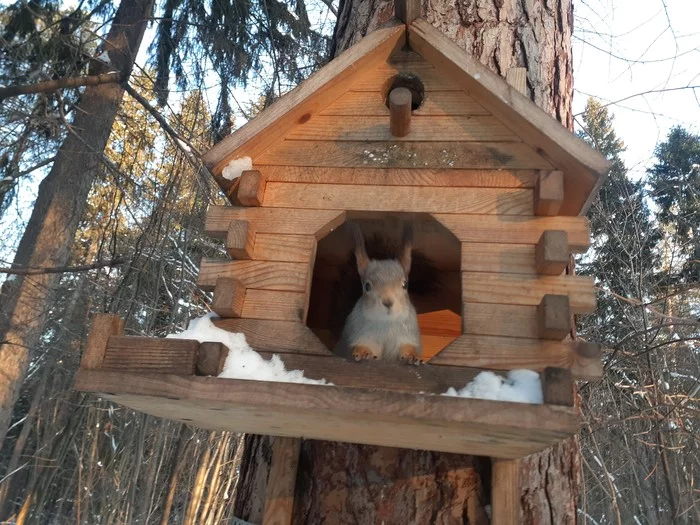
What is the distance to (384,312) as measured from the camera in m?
1.89

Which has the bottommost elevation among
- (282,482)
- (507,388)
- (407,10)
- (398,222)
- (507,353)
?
(282,482)

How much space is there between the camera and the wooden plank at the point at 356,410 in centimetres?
106

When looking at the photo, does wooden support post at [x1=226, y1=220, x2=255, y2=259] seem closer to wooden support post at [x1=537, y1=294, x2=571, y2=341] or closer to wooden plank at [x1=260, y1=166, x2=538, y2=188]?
wooden plank at [x1=260, y1=166, x2=538, y2=188]

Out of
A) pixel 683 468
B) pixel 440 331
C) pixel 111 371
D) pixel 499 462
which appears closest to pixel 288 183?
pixel 111 371

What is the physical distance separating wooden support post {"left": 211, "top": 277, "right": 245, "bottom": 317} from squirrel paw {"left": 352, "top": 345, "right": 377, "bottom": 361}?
37 centimetres

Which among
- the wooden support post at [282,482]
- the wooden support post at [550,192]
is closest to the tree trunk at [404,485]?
the wooden support post at [282,482]

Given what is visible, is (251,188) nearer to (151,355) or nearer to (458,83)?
(151,355)

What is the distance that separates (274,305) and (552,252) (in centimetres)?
78

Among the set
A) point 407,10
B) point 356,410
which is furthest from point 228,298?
→ point 407,10

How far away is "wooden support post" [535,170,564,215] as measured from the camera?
148 centimetres

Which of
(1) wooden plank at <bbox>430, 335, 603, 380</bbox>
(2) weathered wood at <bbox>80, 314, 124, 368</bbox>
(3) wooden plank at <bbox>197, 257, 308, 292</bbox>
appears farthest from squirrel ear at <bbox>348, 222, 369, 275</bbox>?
(2) weathered wood at <bbox>80, 314, 124, 368</bbox>

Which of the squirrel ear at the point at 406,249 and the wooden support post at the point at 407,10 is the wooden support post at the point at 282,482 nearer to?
the squirrel ear at the point at 406,249

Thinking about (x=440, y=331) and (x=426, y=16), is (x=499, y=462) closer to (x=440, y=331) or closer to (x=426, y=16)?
(x=440, y=331)

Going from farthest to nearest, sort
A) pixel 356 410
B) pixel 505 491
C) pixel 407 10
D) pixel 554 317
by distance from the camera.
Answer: pixel 407 10
pixel 505 491
pixel 554 317
pixel 356 410
